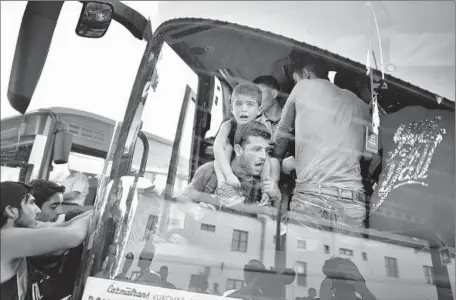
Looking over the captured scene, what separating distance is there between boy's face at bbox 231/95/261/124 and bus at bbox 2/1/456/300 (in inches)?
2.2

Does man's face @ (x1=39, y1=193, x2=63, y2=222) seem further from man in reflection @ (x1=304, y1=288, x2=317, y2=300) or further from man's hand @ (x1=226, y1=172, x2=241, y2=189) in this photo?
man in reflection @ (x1=304, y1=288, x2=317, y2=300)

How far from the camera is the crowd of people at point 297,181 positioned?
4.91ft

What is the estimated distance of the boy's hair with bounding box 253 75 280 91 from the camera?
166 centimetres

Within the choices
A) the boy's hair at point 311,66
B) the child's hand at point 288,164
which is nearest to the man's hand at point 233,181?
the child's hand at point 288,164

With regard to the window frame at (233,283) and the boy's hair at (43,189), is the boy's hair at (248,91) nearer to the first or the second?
the window frame at (233,283)

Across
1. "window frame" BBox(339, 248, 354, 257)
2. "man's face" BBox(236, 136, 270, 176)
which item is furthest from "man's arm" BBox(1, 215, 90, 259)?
"window frame" BBox(339, 248, 354, 257)

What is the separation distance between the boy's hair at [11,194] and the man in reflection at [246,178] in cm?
70

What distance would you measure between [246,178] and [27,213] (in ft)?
3.19

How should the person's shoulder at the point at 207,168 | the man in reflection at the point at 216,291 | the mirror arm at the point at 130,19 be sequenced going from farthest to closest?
the mirror arm at the point at 130,19 → the person's shoulder at the point at 207,168 → the man in reflection at the point at 216,291

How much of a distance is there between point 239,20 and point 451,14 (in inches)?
42.5

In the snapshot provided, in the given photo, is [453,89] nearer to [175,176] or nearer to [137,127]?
[175,176]

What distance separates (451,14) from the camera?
1.82m

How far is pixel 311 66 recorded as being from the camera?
1698 millimetres

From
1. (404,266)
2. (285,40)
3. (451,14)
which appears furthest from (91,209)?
(451,14)
